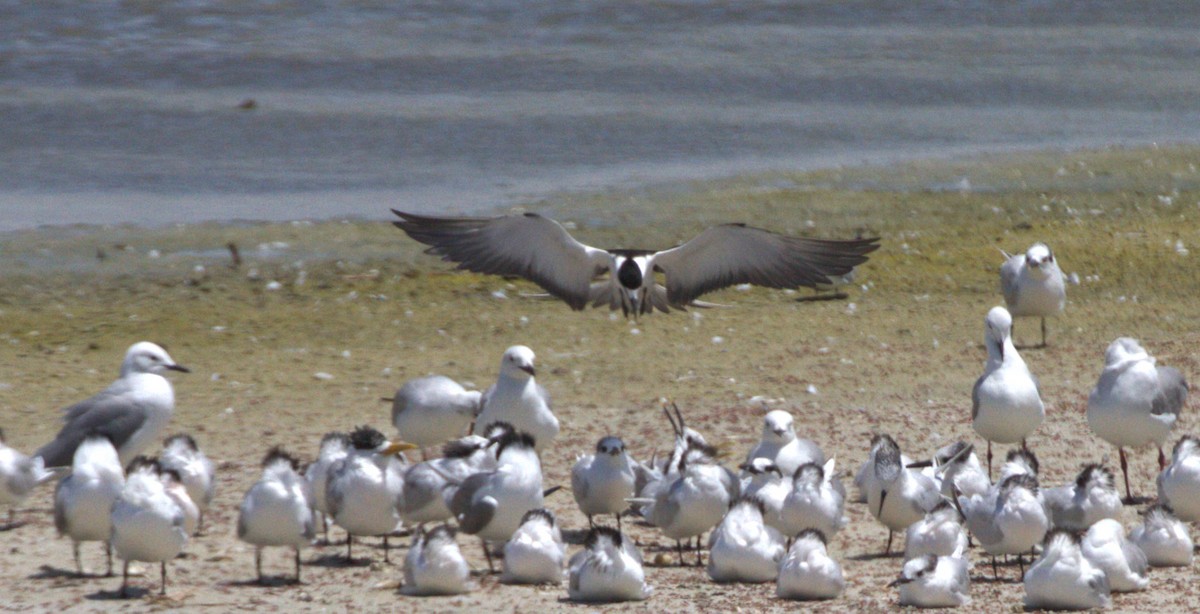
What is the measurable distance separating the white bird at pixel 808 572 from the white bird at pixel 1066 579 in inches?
27.5

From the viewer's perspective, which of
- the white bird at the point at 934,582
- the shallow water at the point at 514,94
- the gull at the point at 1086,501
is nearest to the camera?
the white bird at the point at 934,582

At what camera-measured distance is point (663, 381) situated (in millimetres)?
10234

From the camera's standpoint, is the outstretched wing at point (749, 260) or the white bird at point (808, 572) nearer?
the white bird at point (808, 572)

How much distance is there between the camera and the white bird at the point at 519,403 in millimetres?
Answer: 8055

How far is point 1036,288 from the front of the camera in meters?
11.1

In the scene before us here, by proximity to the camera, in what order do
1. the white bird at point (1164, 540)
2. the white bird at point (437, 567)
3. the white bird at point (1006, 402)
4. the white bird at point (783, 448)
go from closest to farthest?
the white bird at point (437, 567), the white bird at point (1164, 540), the white bird at point (783, 448), the white bird at point (1006, 402)

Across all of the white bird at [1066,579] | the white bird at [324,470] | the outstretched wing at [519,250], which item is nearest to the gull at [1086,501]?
the white bird at [1066,579]

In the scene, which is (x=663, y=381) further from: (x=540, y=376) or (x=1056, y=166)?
(x=1056, y=166)

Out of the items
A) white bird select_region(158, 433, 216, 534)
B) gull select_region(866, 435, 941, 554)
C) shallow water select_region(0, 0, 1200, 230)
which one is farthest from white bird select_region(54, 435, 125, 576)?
shallow water select_region(0, 0, 1200, 230)

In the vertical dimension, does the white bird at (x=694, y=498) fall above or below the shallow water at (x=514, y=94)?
below

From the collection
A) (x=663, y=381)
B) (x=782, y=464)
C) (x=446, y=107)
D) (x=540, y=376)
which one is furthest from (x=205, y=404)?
(x=446, y=107)

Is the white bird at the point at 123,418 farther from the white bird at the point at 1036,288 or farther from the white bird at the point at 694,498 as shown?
the white bird at the point at 1036,288

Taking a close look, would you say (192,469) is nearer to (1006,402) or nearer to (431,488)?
(431,488)

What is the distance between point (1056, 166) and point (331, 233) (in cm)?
746
